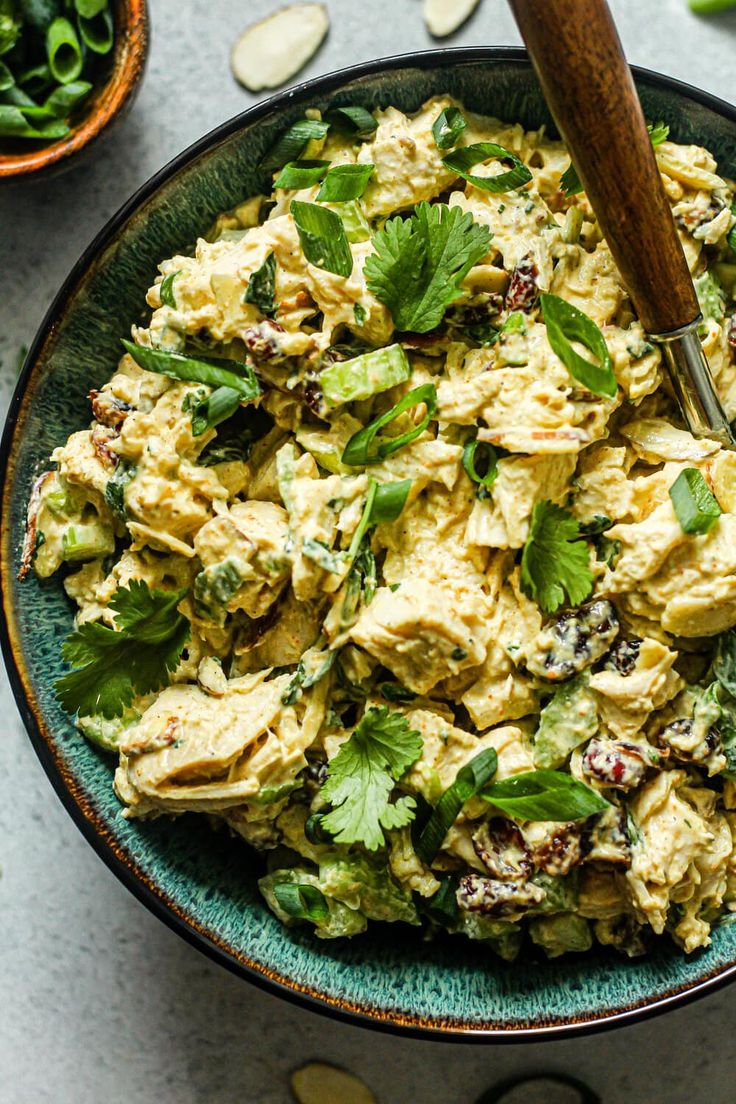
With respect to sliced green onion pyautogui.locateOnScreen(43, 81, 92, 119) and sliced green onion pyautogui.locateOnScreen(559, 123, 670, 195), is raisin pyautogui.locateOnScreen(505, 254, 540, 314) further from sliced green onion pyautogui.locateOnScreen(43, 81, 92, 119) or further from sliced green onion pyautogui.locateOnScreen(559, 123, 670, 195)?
sliced green onion pyautogui.locateOnScreen(43, 81, 92, 119)

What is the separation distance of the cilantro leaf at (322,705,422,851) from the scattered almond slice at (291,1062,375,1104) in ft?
3.60

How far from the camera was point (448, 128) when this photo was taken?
2.24 metres

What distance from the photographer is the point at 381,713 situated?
2051mm

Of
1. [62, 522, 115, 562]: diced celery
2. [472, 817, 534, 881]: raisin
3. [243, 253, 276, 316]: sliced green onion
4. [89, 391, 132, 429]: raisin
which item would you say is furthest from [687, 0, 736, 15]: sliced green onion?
[472, 817, 534, 881]: raisin

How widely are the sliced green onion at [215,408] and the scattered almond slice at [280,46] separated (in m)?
1.15

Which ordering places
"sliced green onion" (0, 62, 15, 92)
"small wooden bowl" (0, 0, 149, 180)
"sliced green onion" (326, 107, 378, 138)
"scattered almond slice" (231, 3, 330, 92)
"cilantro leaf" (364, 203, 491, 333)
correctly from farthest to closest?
"scattered almond slice" (231, 3, 330, 92), "sliced green onion" (0, 62, 15, 92), "small wooden bowl" (0, 0, 149, 180), "sliced green onion" (326, 107, 378, 138), "cilantro leaf" (364, 203, 491, 333)

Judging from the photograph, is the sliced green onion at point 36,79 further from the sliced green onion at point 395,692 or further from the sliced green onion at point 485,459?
the sliced green onion at point 395,692

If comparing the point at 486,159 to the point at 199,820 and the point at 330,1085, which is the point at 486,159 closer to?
the point at 199,820

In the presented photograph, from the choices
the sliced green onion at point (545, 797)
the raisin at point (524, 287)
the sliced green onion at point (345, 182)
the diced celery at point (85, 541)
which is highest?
the sliced green onion at point (345, 182)

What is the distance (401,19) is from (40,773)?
2247 millimetres

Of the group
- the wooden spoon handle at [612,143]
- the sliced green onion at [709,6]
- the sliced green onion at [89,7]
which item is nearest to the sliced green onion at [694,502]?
the wooden spoon handle at [612,143]

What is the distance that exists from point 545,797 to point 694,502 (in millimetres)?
622

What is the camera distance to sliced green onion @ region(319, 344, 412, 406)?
6.84 feet

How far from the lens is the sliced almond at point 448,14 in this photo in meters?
2.82
